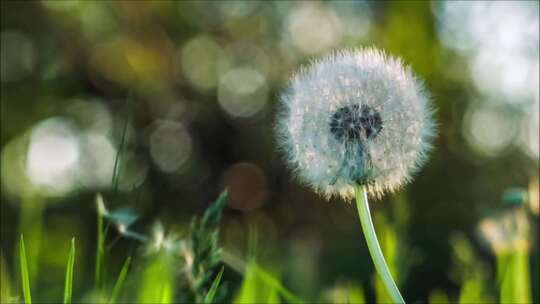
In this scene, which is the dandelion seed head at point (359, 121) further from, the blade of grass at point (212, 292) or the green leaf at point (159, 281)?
the green leaf at point (159, 281)

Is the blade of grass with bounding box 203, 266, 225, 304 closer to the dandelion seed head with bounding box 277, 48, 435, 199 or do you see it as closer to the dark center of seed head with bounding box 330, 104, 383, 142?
the dandelion seed head with bounding box 277, 48, 435, 199

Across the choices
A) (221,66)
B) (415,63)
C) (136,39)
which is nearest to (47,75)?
(136,39)

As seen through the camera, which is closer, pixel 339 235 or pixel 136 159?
pixel 339 235

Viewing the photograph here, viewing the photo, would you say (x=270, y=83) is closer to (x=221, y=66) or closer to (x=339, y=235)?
(x=221, y=66)

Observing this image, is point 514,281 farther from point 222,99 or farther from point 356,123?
point 222,99

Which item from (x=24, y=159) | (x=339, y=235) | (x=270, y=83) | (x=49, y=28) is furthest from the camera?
(x=270, y=83)

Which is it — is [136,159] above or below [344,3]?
below

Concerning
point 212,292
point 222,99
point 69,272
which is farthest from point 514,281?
point 222,99
